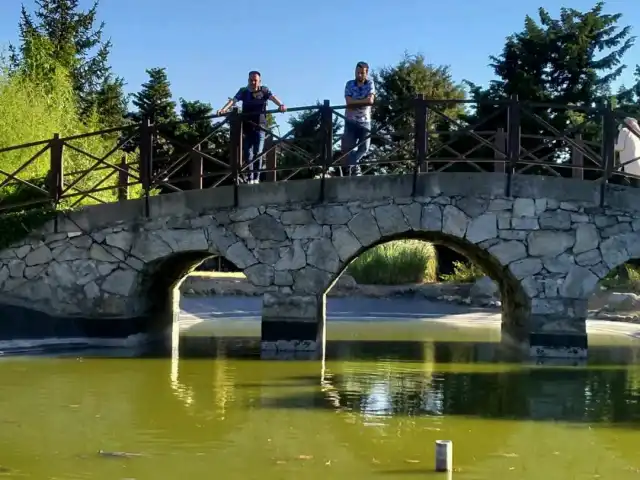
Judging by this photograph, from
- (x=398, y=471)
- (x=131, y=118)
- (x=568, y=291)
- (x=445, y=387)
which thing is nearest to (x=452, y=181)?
(x=568, y=291)

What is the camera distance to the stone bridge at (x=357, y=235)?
37.1 feet

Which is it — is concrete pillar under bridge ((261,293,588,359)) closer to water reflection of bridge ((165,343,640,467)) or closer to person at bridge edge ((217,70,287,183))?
water reflection of bridge ((165,343,640,467))

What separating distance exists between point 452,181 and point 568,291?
205cm

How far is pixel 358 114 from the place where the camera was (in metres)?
11.8

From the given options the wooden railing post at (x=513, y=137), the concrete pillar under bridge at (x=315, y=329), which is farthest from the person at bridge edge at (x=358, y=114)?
the concrete pillar under bridge at (x=315, y=329)

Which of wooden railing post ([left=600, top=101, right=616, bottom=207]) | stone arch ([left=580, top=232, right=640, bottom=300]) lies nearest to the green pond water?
stone arch ([left=580, top=232, right=640, bottom=300])

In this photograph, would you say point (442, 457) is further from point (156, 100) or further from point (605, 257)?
point (156, 100)

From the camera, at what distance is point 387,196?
11320mm

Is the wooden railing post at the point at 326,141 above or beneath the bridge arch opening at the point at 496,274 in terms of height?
above

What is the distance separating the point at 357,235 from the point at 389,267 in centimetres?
1011

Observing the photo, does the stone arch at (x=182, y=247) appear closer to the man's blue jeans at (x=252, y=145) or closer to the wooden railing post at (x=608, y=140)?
the man's blue jeans at (x=252, y=145)

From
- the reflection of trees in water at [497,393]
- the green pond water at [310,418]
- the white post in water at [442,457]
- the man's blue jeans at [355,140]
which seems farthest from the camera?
the man's blue jeans at [355,140]

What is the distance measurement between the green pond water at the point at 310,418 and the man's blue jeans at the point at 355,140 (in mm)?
2792

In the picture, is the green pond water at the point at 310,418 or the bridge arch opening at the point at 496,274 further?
the bridge arch opening at the point at 496,274
